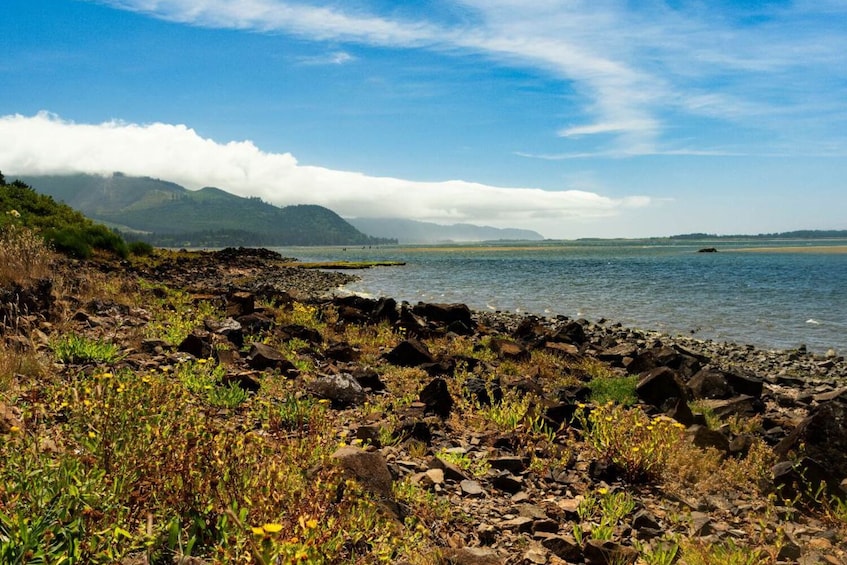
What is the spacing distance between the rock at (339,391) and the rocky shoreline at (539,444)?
0.02m

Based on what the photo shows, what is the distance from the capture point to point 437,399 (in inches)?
345

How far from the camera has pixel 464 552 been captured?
14.4 feet

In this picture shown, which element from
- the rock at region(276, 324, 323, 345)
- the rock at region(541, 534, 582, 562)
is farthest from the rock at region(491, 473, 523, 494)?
the rock at region(276, 324, 323, 345)

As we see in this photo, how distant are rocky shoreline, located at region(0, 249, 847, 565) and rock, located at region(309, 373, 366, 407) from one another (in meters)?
0.02

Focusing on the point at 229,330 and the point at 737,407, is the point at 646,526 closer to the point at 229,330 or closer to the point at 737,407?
the point at 737,407

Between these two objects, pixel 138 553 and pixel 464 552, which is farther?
pixel 464 552

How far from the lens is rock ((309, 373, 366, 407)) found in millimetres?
8641

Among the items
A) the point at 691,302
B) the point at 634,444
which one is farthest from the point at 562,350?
the point at 691,302

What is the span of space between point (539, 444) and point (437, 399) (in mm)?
1891

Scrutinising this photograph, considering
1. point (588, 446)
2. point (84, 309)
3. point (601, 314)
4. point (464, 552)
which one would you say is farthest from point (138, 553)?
point (601, 314)

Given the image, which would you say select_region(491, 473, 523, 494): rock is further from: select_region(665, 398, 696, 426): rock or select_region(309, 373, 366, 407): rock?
select_region(665, 398, 696, 426): rock

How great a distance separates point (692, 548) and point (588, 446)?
9.78ft

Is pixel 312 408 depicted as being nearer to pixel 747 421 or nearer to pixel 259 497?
pixel 259 497

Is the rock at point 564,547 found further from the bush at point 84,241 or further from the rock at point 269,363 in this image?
→ the bush at point 84,241
